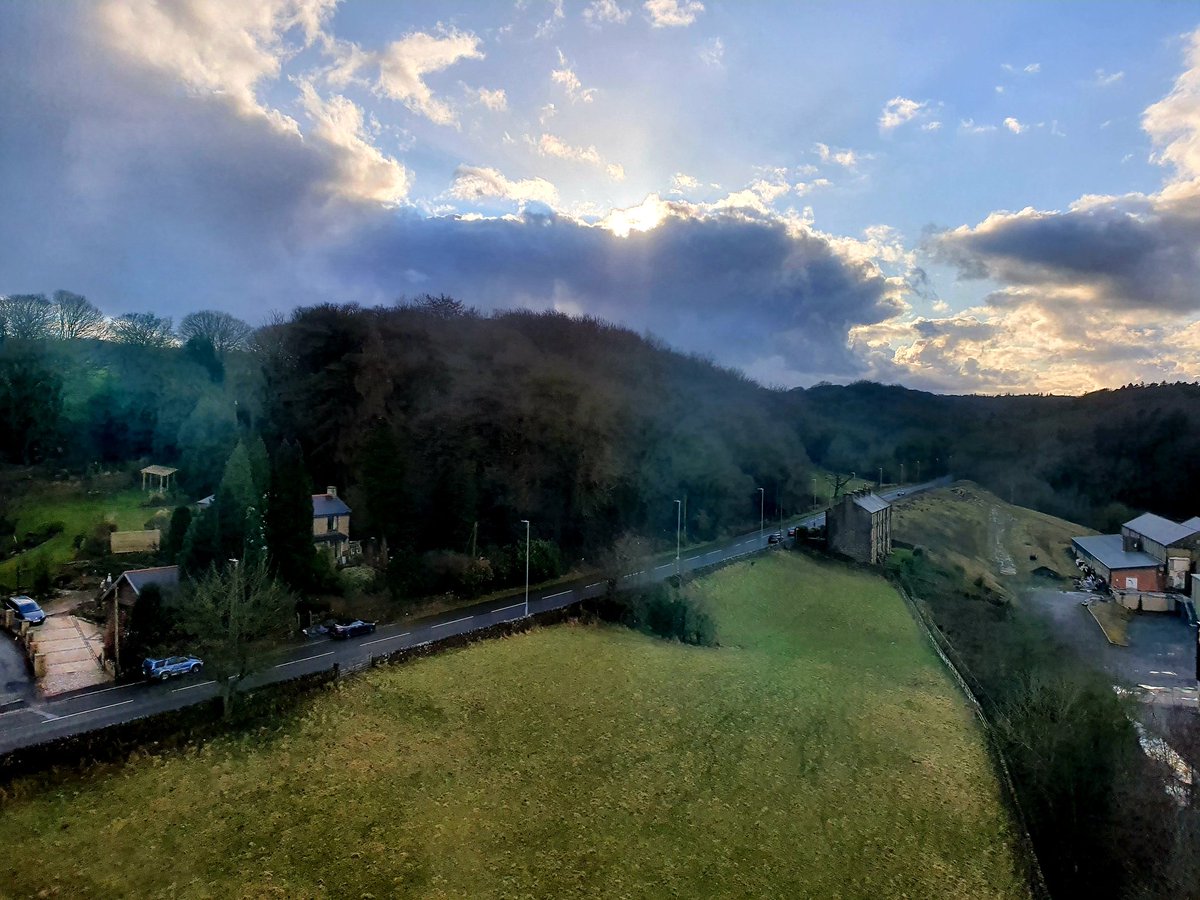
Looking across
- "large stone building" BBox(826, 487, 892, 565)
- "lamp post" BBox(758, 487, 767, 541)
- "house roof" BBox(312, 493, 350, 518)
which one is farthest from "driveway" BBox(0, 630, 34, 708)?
"lamp post" BBox(758, 487, 767, 541)

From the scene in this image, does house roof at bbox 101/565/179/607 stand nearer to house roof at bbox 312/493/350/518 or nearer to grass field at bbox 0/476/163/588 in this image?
grass field at bbox 0/476/163/588

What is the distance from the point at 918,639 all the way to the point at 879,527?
52.6 ft

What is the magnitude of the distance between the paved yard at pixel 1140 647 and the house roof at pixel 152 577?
37.6m

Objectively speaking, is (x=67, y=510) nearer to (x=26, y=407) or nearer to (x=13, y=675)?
(x=26, y=407)

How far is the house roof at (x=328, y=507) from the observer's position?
33.6 metres

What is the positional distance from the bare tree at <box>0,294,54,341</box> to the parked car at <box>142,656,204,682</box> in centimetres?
2943

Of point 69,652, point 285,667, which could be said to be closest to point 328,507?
point 69,652

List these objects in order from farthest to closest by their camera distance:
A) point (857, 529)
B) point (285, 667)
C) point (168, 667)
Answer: point (857, 529)
point (285, 667)
point (168, 667)

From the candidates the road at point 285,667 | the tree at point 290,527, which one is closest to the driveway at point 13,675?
the road at point 285,667

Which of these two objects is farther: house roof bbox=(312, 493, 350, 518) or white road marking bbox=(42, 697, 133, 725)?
house roof bbox=(312, 493, 350, 518)

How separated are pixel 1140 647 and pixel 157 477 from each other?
56739mm

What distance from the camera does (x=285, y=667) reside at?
22.1 metres

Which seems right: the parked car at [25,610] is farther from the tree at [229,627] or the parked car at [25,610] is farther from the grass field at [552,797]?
the grass field at [552,797]

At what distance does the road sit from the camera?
57.8 feet
